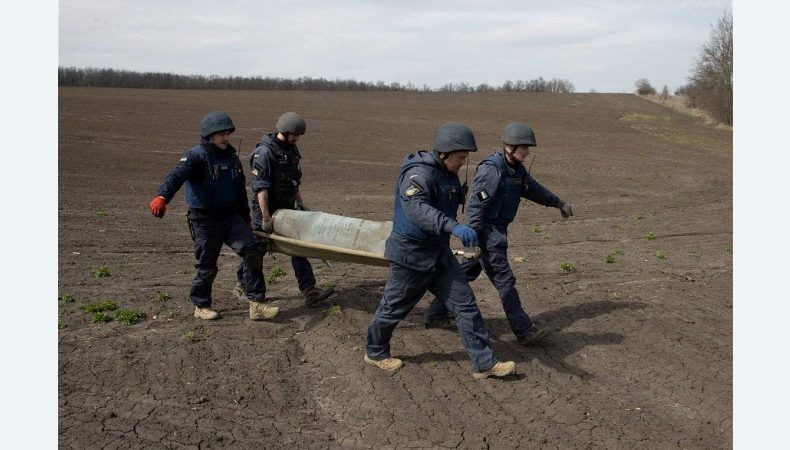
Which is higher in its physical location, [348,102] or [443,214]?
[348,102]

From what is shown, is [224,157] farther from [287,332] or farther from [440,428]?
[440,428]

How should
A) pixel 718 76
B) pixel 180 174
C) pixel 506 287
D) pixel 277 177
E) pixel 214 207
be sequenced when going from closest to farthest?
pixel 506 287, pixel 180 174, pixel 214 207, pixel 277 177, pixel 718 76

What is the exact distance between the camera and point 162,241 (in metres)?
12.3

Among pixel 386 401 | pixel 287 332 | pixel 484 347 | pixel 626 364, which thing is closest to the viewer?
pixel 386 401

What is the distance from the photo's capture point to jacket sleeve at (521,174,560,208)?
25.2ft

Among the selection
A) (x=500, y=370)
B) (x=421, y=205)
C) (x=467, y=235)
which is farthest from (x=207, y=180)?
(x=500, y=370)

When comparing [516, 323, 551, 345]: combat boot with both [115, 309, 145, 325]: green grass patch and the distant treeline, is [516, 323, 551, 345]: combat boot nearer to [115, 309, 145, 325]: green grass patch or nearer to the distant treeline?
[115, 309, 145, 325]: green grass patch

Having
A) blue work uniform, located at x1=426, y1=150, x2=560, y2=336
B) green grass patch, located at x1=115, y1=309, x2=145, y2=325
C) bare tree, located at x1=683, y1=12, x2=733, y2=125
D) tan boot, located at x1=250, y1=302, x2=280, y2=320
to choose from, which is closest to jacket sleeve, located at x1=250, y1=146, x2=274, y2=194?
tan boot, located at x1=250, y1=302, x2=280, y2=320

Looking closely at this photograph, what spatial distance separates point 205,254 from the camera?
8.07 m

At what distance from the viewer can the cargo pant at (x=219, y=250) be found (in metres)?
8.03

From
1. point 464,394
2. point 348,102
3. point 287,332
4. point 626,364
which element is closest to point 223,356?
point 287,332

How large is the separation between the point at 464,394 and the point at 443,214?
5.13 feet

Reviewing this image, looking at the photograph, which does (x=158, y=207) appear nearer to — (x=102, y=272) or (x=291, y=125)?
(x=291, y=125)

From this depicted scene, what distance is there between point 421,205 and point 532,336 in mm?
2186
